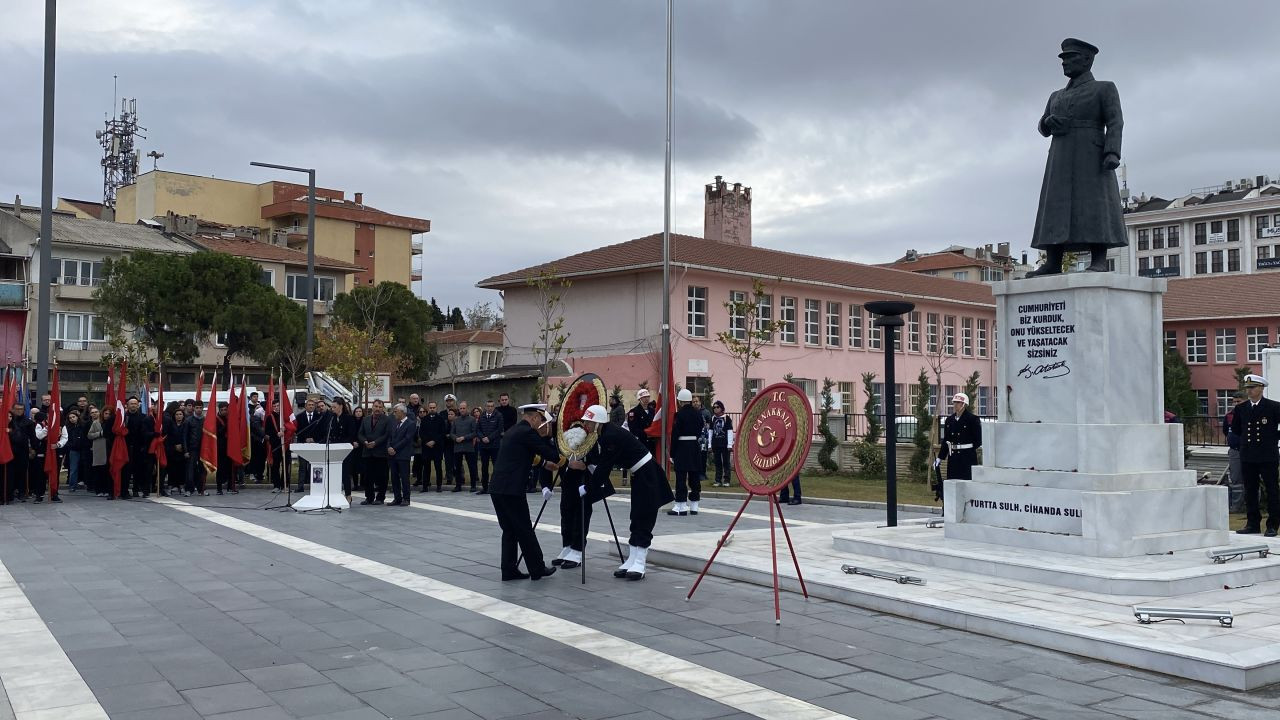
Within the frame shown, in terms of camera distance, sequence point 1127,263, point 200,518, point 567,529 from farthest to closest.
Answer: point 1127,263
point 200,518
point 567,529

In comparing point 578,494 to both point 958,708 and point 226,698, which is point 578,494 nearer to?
point 226,698

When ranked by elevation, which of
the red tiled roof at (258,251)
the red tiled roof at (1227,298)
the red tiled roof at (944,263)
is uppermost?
the red tiled roof at (944,263)

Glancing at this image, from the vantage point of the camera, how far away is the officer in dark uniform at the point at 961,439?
589 inches

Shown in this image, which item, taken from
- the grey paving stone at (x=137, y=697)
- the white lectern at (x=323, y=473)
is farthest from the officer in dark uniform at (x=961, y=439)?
the grey paving stone at (x=137, y=697)

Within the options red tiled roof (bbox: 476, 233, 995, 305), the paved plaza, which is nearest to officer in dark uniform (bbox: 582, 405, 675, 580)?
the paved plaza

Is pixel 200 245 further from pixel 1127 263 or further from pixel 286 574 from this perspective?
pixel 1127 263

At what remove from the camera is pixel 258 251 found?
63438mm

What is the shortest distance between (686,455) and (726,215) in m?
31.6

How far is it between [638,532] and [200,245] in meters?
56.7

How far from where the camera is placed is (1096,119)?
453 inches

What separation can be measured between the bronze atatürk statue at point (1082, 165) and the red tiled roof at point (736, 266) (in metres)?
25.9

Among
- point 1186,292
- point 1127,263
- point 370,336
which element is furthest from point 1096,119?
point 1127,263

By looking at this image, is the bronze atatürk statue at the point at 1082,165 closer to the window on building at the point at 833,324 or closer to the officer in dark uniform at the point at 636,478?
the officer in dark uniform at the point at 636,478

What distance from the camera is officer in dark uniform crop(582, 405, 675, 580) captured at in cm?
1034
